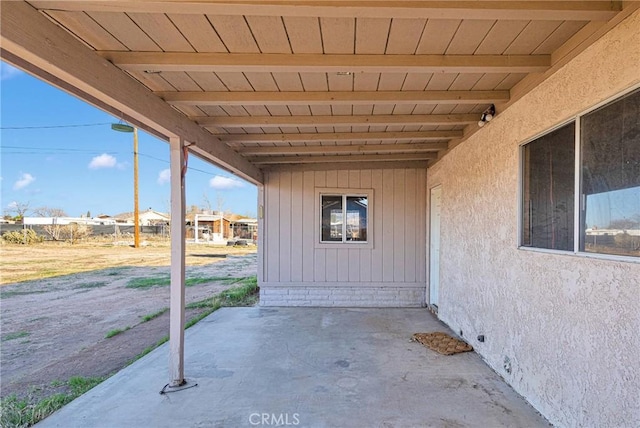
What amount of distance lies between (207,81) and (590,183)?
8.88 feet

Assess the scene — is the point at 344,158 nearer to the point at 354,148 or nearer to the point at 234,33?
the point at 354,148

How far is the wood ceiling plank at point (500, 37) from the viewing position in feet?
6.40

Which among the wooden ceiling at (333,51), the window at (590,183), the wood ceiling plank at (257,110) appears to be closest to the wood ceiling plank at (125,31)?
the wooden ceiling at (333,51)

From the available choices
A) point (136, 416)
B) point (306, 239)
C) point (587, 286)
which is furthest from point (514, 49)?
point (306, 239)

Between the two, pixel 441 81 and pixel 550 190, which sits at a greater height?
pixel 441 81

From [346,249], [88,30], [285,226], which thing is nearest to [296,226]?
[285,226]

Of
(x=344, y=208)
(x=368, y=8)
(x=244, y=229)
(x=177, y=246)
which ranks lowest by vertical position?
(x=244, y=229)

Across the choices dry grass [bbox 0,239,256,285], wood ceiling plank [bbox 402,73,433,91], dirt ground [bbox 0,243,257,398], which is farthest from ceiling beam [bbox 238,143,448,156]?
dry grass [bbox 0,239,256,285]

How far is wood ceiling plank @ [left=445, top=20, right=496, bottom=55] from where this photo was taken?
1.94 m

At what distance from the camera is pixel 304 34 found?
204 cm

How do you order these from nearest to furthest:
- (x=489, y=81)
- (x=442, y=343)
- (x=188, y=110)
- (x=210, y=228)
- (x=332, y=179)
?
(x=489, y=81) < (x=188, y=110) < (x=442, y=343) < (x=332, y=179) < (x=210, y=228)

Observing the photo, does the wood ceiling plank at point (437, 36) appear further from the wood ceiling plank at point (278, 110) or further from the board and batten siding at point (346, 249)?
the board and batten siding at point (346, 249)

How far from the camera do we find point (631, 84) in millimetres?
1722

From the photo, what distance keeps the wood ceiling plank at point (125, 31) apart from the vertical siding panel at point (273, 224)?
4122 mm
